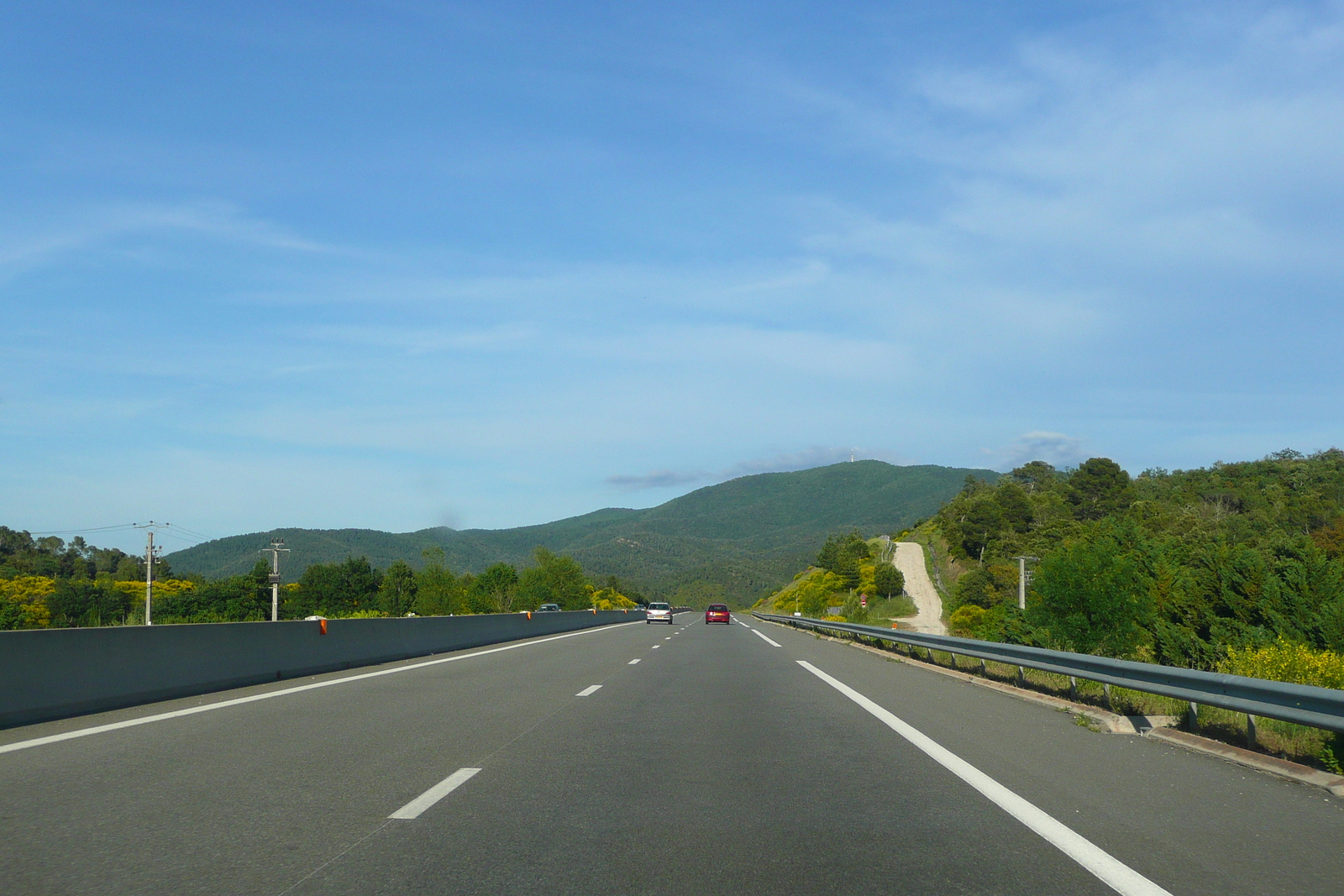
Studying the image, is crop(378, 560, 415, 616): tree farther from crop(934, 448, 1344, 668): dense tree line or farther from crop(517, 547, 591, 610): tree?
crop(934, 448, 1344, 668): dense tree line

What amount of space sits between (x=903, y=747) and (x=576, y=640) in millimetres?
24626

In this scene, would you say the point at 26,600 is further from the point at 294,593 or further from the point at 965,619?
the point at 965,619

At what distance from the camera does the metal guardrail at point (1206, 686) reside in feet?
26.8

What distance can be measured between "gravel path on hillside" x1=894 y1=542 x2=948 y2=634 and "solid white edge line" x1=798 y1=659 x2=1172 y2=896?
93.5 metres

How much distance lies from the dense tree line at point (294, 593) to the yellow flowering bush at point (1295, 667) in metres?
124

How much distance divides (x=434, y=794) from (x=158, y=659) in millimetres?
7672

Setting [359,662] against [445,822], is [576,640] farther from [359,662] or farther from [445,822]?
[445,822]

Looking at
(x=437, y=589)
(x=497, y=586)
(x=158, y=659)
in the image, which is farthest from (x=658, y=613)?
(x=497, y=586)

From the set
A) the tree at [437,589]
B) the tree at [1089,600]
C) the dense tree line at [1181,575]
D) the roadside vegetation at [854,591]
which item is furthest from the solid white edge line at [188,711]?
the tree at [437,589]

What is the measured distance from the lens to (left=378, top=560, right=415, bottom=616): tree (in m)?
183

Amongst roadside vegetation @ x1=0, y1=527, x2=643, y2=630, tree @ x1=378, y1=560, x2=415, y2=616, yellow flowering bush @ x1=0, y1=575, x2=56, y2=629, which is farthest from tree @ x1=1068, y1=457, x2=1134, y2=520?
yellow flowering bush @ x1=0, y1=575, x2=56, y2=629

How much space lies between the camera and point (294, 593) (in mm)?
174375

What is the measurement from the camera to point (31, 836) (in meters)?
6.20

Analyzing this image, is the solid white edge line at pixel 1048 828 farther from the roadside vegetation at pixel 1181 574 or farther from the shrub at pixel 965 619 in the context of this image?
the shrub at pixel 965 619
